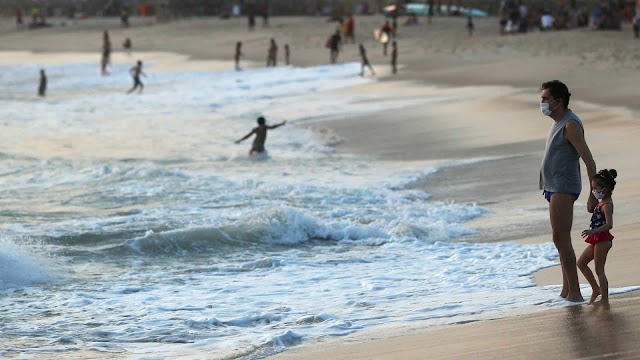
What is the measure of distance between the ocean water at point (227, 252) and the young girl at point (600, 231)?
0.35 metres

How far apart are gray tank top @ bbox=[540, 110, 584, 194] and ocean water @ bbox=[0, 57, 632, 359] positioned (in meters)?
0.82

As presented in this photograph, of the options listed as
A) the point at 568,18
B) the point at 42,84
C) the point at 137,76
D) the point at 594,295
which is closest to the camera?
the point at 594,295

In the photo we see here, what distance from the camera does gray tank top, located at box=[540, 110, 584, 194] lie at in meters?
7.96

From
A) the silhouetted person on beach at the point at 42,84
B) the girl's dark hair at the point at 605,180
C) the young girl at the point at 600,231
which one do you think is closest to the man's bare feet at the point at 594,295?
the young girl at the point at 600,231

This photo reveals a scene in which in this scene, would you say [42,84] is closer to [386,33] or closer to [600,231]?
[386,33]

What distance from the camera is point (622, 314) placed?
7.69 meters

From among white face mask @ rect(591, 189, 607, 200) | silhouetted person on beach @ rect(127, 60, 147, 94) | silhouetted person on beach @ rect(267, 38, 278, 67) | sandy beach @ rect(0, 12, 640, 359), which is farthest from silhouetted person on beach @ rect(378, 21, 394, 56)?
white face mask @ rect(591, 189, 607, 200)

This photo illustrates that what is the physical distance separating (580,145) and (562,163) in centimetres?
16

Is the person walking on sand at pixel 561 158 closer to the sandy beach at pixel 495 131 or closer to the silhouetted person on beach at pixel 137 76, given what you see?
the sandy beach at pixel 495 131

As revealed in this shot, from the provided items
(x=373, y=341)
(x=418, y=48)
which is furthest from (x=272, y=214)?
(x=418, y=48)

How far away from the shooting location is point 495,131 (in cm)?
2166

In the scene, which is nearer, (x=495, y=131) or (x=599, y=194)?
(x=599, y=194)

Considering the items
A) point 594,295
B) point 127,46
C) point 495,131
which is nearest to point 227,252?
point 594,295

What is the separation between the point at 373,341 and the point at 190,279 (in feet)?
11.3
